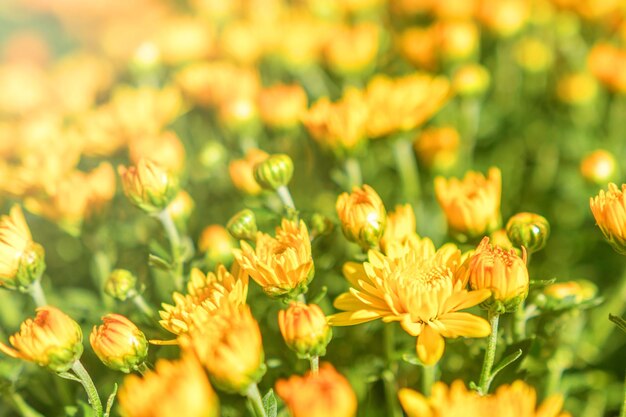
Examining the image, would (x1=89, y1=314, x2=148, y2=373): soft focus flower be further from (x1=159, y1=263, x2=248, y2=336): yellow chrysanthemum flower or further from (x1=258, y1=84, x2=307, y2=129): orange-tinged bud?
(x1=258, y1=84, x2=307, y2=129): orange-tinged bud

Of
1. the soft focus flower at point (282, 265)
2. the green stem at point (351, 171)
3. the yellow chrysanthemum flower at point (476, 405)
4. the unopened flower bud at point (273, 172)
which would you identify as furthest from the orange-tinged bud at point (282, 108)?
the yellow chrysanthemum flower at point (476, 405)

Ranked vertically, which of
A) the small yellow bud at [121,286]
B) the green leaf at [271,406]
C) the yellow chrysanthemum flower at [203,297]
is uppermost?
the yellow chrysanthemum flower at [203,297]

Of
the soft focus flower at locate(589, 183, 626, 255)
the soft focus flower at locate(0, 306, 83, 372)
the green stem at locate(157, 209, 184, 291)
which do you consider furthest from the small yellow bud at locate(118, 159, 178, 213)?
the soft focus flower at locate(589, 183, 626, 255)

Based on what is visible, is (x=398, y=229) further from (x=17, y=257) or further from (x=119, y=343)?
(x=17, y=257)

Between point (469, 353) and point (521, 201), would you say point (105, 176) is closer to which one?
point (469, 353)

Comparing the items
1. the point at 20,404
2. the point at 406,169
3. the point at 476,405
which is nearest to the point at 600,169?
the point at 406,169

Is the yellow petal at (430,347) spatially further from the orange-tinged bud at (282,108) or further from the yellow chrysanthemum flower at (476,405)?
the orange-tinged bud at (282,108)

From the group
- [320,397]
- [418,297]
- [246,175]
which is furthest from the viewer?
[246,175]

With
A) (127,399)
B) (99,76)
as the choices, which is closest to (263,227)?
(127,399)
